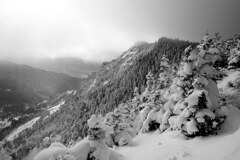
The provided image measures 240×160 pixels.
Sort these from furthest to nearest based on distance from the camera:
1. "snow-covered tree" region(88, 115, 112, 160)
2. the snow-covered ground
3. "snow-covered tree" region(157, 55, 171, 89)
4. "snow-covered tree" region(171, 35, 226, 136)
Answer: "snow-covered tree" region(157, 55, 171, 89) < "snow-covered tree" region(171, 35, 226, 136) < "snow-covered tree" region(88, 115, 112, 160) < the snow-covered ground

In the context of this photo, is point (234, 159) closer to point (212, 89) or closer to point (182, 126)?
point (182, 126)

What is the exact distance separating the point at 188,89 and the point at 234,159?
9741 millimetres

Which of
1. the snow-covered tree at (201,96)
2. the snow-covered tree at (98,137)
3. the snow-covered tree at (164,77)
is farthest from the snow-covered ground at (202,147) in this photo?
the snow-covered tree at (164,77)

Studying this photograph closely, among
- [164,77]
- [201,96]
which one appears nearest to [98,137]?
[201,96]

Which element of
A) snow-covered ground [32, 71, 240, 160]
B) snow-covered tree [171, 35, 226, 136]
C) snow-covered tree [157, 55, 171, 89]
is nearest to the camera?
snow-covered ground [32, 71, 240, 160]

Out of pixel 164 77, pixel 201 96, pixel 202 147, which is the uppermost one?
pixel 164 77

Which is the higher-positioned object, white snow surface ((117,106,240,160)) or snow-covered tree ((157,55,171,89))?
snow-covered tree ((157,55,171,89))

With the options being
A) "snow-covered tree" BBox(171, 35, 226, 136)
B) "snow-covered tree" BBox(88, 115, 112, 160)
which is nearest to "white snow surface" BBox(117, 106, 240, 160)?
"snow-covered tree" BBox(171, 35, 226, 136)

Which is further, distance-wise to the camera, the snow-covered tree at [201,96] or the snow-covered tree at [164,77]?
the snow-covered tree at [164,77]

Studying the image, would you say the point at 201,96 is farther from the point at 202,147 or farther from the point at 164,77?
the point at 164,77

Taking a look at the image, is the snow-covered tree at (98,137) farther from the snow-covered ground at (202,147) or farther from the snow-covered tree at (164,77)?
the snow-covered tree at (164,77)

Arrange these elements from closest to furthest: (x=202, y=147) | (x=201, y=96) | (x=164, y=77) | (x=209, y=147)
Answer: (x=209, y=147) < (x=202, y=147) < (x=201, y=96) < (x=164, y=77)

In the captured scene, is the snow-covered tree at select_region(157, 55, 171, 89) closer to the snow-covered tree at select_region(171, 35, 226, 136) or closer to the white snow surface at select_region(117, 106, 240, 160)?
the snow-covered tree at select_region(171, 35, 226, 136)

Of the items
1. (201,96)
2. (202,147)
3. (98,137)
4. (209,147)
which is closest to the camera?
(209,147)
